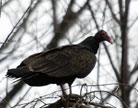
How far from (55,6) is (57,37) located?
673 mm

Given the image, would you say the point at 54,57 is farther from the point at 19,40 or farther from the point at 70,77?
the point at 19,40

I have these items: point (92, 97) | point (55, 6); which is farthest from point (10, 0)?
point (92, 97)

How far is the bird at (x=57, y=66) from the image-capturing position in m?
3.66

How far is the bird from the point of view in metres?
3.66

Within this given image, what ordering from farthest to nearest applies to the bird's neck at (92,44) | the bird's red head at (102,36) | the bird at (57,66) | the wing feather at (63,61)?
the bird's red head at (102,36) < the bird's neck at (92,44) < the wing feather at (63,61) < the bird at (57,66)

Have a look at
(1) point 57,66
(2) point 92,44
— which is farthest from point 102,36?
(1) point 57,66

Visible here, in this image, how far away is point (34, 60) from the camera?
3.79 m

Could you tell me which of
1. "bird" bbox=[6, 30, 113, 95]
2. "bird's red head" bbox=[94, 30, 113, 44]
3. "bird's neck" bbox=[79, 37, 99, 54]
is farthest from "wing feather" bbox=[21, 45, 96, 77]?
"bird's red head" bbox=[94, 30, 113, 44]

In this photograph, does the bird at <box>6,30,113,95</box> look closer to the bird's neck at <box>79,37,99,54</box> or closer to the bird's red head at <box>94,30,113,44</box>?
the bird's neck at <box>79,37,99,54</box>

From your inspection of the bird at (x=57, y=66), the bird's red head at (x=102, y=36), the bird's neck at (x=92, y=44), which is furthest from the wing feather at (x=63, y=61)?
the bird's red head at (x=102, y=36)

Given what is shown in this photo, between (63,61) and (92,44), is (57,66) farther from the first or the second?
(92,44)

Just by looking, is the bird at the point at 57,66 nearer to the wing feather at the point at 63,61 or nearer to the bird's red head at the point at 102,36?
the wing feather at the point at 63,61

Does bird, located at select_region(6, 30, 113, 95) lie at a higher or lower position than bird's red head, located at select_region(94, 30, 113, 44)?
lower

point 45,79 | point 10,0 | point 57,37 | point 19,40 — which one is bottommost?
point 45,79
